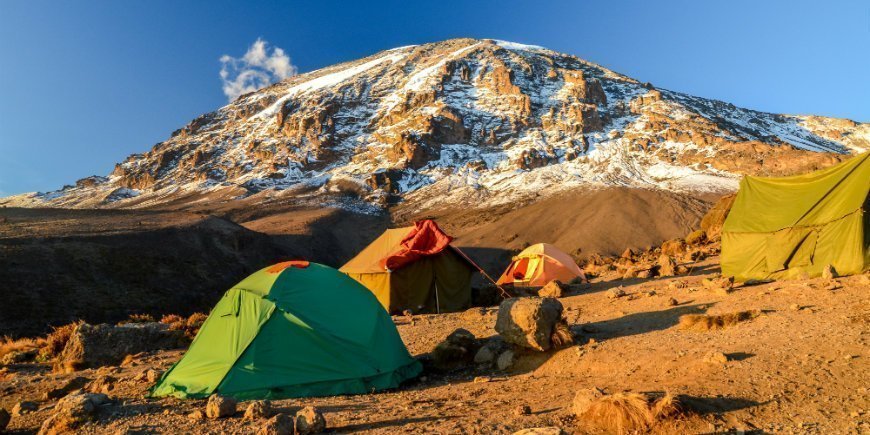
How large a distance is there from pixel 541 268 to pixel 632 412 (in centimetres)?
1686

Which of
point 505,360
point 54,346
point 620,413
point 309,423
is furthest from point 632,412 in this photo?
point 54,346

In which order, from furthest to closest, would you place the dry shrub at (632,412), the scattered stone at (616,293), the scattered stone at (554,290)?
the scattered stone at (554,290) → the scattered stone at (616,293) → the dry shrub at (632,412)

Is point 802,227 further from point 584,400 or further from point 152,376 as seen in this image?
point 152,376

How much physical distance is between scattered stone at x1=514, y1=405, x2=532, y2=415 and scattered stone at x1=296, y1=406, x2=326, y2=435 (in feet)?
6.97

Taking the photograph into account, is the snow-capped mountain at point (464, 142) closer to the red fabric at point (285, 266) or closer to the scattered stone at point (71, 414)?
the red fabric at point (285, 266)

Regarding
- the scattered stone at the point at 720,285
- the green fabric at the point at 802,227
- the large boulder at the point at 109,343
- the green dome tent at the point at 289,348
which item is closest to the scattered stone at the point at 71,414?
the green dome tent at the point at 289,348

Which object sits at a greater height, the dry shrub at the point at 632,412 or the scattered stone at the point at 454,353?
the dry shrub at the point at 632,412

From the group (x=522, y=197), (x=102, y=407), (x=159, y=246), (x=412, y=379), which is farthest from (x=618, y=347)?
(x=522, y=197)

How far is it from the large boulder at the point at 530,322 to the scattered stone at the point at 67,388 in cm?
719

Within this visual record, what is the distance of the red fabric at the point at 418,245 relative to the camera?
15336 millimetres

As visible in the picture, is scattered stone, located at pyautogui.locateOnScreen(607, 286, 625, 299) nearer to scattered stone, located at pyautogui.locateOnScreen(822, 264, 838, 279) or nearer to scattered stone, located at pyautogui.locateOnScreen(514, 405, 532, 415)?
scattered stone, located at pyautogui.locateOnScreen(822, 264, 838, 279)

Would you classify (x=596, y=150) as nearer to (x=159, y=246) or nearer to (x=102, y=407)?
(x=159, y=246)

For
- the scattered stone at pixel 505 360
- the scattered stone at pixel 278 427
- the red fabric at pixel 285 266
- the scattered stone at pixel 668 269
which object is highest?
the red fabric at pixel 285 266

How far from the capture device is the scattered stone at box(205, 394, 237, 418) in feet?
19.0
